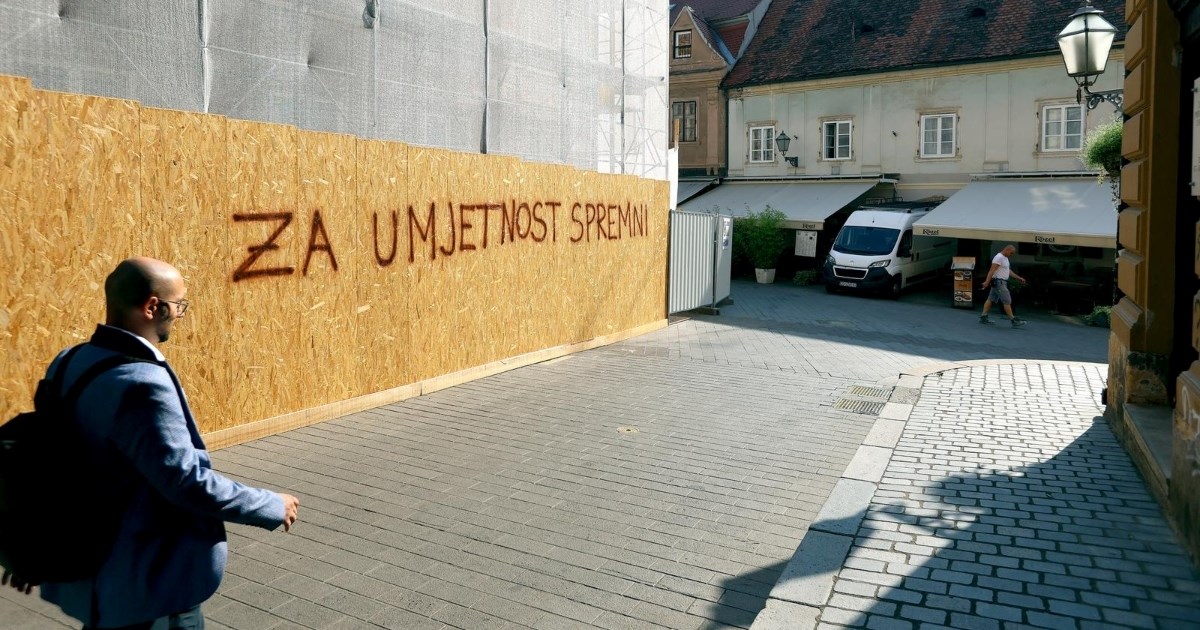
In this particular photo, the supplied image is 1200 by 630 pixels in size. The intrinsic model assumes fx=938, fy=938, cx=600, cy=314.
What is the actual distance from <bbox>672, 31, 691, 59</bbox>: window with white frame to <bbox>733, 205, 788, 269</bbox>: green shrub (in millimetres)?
8187

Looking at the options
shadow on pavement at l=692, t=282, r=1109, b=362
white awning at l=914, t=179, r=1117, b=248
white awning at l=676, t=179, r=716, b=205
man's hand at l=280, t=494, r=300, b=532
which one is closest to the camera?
man's hand at l=280, t=494, r=300, b=532

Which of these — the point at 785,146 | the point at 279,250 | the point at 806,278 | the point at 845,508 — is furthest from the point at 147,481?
the point at 785,146

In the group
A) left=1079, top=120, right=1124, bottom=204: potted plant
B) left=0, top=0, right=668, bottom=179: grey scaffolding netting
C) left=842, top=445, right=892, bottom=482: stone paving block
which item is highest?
left=0, top=0, right=668, bottom=179: grey scaffolding netting

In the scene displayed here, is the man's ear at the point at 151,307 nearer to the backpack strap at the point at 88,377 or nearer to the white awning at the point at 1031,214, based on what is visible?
the backpack strap at the point at 88,377

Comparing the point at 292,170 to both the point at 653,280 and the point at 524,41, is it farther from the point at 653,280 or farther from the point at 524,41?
the point at 653,280

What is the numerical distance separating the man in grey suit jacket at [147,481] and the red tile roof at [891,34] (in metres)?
Answer: 26.3

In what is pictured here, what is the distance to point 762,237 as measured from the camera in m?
27.9

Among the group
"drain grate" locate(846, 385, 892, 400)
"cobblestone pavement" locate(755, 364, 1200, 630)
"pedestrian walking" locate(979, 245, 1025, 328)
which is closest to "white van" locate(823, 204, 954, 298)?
"pedestrian walking" locate(979, 245, 1025, 328)

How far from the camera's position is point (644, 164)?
672 inches

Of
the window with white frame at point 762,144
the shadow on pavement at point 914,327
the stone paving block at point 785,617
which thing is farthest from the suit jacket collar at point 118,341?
the window with white frame at point 762,144

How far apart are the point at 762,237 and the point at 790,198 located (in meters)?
2.55

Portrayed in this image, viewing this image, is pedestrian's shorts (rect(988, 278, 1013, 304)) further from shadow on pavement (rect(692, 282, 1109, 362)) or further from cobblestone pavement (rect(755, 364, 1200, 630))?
cobblestone pavement (rect(755, 364, 1200, 630))

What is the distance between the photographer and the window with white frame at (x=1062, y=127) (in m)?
25.3

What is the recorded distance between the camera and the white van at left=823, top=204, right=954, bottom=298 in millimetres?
24250
